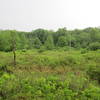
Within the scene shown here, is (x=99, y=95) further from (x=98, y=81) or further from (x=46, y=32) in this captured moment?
(x=46, y=32)

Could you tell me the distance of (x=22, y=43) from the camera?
2838 cm

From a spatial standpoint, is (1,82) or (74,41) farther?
(74,41)

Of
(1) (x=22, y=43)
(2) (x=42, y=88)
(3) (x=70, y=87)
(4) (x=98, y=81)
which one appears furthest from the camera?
(1) (x=22, y=43)

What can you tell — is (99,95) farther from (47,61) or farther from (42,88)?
(47,61)

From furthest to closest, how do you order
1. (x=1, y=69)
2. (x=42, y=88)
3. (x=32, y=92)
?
(x=1, y=69) → (x=42, y=88) → (x=32, y=92)

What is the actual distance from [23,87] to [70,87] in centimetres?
185

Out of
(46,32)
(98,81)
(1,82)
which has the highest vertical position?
(46,32)

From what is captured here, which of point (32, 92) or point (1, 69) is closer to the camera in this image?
point (32, 92)

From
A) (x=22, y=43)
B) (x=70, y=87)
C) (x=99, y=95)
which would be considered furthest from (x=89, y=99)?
(x=22, y=43)

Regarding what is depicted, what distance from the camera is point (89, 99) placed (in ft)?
14.0

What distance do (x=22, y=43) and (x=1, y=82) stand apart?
23.6 meters

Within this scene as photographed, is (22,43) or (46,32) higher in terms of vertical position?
(46,32)

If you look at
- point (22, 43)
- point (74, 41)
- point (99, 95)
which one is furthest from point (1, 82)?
point (74, 41)

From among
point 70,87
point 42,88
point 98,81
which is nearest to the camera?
point 42,88
